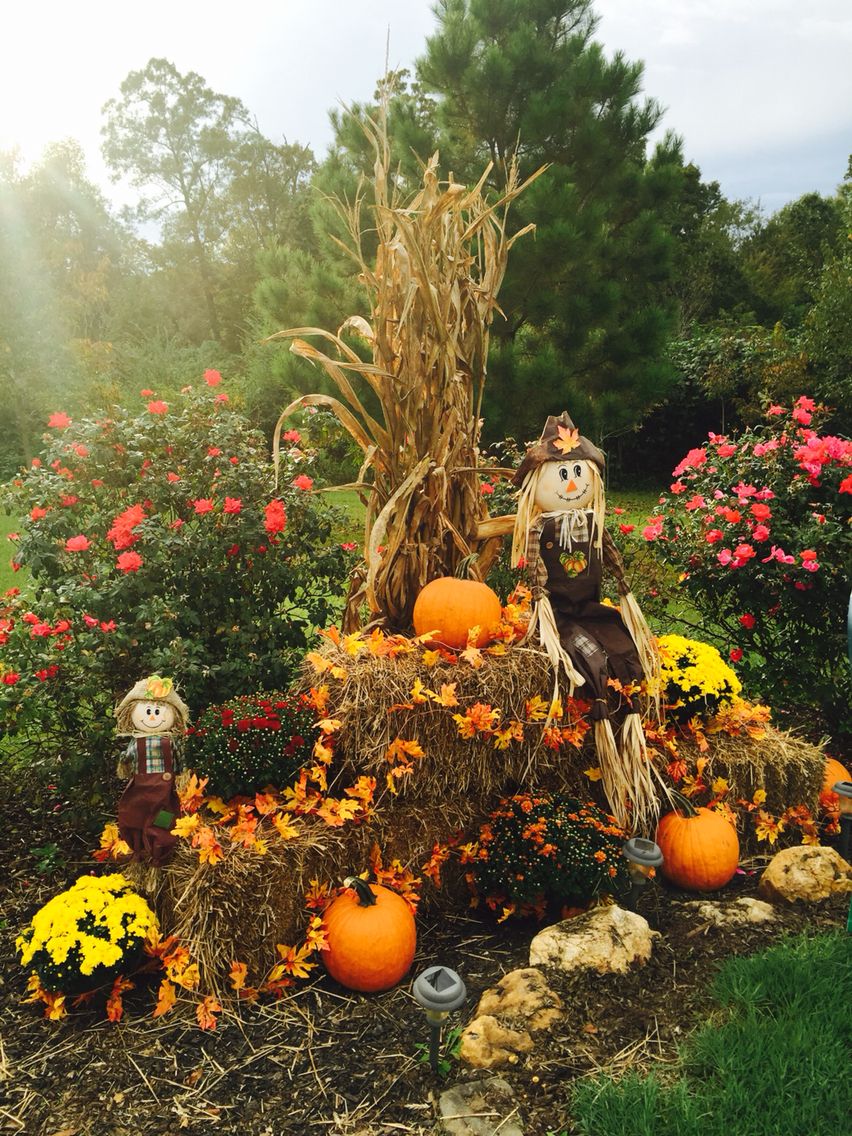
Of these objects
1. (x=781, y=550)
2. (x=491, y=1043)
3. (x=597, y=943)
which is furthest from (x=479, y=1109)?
(x=781, y=550)

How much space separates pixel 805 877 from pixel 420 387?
6.93 ft

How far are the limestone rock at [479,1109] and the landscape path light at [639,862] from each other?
84 cm

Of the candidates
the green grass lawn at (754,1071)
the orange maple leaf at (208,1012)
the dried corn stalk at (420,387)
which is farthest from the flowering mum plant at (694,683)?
the orange maple leaf at (208,1012)

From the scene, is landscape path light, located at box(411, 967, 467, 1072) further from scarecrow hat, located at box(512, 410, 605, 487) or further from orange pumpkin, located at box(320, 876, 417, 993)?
scarecrow hat, located at box(512, 410, 605, 487)

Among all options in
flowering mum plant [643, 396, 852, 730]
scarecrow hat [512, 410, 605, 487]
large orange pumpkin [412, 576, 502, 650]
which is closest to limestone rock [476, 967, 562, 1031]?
large orange pumpkin [412, 576, 502, 650]

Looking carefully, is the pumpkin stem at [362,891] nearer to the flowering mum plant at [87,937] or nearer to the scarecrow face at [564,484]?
the flowering mum plant at [87,937]

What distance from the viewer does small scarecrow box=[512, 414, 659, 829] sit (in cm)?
277

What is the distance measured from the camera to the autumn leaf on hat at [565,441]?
9.29 feet

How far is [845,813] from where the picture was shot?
2.92 meters

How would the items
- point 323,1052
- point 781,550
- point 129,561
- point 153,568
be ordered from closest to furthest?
point 323,1052, point 129,561, point 153,568, point 781,550

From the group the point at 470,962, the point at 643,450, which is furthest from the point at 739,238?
the point at 470,962

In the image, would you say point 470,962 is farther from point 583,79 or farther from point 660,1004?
point 583,79

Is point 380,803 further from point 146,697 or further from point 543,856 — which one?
point 146,697

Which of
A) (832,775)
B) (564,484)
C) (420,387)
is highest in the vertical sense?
(420,387)
